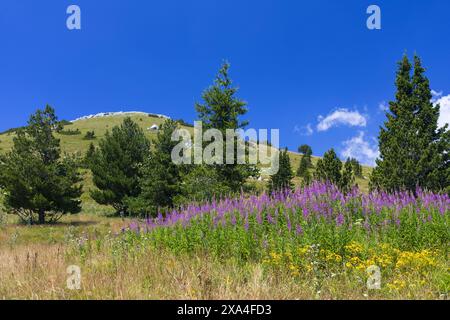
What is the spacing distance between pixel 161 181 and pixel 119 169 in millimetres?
9455

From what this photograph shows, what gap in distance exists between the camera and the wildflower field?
5410mm

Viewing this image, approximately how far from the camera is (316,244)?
6.73 metres

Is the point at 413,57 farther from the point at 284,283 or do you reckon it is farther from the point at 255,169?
the point at 284,283

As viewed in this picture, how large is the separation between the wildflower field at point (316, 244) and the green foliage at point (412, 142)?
12.8m

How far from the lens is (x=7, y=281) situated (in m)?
5.75

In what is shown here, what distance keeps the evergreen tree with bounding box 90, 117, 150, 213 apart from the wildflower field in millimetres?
27056

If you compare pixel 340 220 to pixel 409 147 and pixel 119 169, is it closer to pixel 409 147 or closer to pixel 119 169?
pixel 409 147

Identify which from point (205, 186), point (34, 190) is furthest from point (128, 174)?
point (205, 186)

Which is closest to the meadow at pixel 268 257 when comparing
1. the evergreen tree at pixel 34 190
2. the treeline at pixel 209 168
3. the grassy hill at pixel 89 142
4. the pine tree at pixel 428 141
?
the treeline at pixel 209 168

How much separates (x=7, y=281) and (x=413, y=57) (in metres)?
28.5

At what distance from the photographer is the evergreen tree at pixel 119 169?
36344mm

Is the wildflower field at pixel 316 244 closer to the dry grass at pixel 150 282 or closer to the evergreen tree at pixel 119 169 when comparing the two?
the dry grass at pixel 150 282

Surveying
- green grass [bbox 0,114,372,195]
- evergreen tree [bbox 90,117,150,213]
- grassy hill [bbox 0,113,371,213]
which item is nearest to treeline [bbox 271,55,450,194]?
grassy hill [bbox 0,113,371,213]

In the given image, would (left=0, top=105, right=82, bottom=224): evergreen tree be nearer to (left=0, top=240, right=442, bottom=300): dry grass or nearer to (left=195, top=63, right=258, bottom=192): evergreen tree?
A: (left=195, top=63, right=258, bottom=192): evergreen tree
